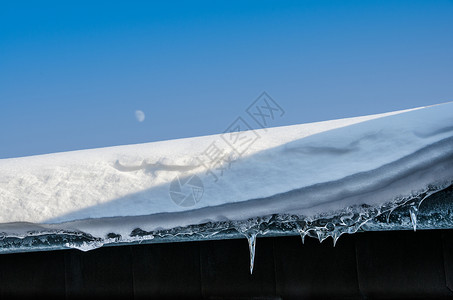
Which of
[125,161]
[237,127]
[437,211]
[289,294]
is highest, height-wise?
A: [237,127]

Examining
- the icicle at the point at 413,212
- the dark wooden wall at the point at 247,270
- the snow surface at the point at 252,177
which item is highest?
the snow surface at the point at 252,177

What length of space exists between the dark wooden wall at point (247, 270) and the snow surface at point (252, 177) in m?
0.73

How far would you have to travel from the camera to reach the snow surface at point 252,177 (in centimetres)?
132

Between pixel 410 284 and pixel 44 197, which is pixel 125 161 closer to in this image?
pixel 44 197

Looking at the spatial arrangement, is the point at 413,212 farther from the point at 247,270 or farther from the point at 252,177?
the point at 247,270

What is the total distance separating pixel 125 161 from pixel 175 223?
13.9 inches

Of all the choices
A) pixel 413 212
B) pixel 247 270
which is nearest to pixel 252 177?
pixel 413 212

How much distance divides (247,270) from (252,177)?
914mm

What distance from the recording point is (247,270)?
218cm

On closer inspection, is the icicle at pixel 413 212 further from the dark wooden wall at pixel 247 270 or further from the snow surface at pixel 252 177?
the dark wooden wall at pixel 247 270

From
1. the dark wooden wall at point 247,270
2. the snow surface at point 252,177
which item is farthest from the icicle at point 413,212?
the dark wooden wall at point 247,270

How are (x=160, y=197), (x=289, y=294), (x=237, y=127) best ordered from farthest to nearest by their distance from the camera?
1. (x=289, y=294)
2. (x=237, y=127)
3. (x=160, y=197)

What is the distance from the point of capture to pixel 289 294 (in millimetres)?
2113

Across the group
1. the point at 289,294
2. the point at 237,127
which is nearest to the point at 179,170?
the point at 237,127
